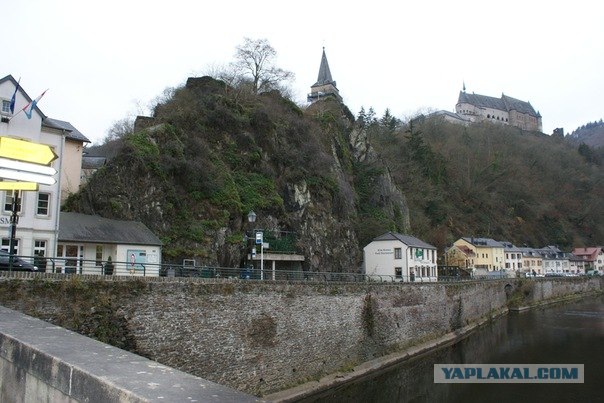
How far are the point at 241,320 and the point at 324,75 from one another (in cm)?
7740

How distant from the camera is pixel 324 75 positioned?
295 ft

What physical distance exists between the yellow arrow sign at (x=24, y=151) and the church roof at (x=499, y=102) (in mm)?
158814

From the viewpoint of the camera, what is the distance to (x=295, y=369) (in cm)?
2062

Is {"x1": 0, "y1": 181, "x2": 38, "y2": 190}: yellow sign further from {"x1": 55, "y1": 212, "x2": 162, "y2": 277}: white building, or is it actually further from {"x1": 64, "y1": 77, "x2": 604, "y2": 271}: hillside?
{"x1": 64, "y1": 77, "x2": 604, "y2": 271}: hillside

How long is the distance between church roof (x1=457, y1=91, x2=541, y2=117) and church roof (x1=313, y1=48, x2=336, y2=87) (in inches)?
3104

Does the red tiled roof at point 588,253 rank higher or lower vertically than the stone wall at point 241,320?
higher

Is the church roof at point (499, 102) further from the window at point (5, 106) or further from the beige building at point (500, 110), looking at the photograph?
the window at point (5, 106)

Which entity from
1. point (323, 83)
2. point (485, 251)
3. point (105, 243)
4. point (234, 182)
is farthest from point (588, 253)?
point (105, 243)

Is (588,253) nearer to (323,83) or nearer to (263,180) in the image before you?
(323,83)

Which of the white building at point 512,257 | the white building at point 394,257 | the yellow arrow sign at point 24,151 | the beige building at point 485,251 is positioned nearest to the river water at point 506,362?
the white building at point 394,257

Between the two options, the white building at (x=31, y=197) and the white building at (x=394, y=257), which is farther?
the white building at (x=394, y=257)

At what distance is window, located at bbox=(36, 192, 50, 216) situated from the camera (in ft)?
69.1

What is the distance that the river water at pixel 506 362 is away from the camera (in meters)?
21.3

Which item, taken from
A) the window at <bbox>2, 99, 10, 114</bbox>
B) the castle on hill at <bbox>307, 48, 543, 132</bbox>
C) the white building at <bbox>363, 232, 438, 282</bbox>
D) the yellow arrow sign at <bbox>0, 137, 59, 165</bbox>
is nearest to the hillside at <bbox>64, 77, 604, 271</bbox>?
the white building at <bbox>363, 232, 438, 282</bbox>
